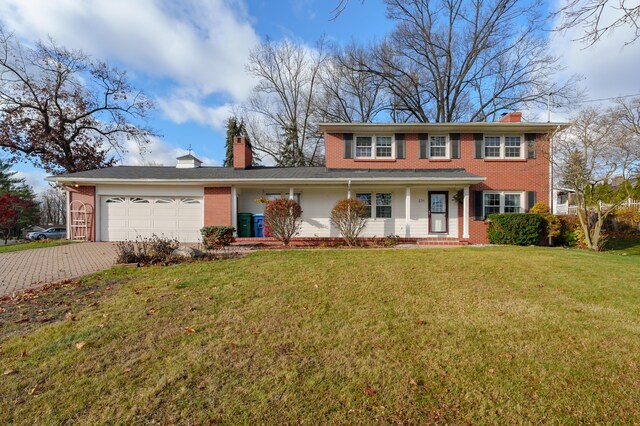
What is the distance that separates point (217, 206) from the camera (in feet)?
44.6

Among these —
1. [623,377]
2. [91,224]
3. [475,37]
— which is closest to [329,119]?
[475,37]

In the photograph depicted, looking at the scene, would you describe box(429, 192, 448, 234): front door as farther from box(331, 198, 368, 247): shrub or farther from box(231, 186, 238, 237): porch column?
box(231, 186, 238, 237): porch column

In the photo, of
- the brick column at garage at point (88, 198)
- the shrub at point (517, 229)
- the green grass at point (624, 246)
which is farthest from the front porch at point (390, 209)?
the brick column at garage at point (88, 198)

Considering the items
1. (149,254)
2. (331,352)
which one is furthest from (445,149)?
(331,352)

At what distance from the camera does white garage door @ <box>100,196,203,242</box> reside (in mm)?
13641

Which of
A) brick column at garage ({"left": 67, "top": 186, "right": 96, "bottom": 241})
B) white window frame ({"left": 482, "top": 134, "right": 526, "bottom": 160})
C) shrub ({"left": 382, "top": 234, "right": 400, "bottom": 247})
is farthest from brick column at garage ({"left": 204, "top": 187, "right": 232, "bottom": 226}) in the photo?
white window frame ({"left": 482, "top": 134, "right": 526, "bottom": 160})

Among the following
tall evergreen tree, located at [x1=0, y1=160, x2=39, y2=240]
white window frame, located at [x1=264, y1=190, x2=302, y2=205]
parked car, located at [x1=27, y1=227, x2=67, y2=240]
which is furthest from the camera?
tall evergreen tree, located at [x1=0, y1=160, x2=39, y2=240]

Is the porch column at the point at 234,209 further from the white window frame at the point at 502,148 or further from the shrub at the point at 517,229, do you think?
the white window frame at the point at 502,148

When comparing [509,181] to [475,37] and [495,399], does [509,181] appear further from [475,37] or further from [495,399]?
[475,37]

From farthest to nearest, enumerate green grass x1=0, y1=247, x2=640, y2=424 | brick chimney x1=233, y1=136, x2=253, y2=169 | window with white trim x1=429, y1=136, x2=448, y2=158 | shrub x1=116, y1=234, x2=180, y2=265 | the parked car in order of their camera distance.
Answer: the parked car
brick chimney x1=233, y1=136, x2=253, y2=169
window with white trim x1=429, y1=136, x2=448, y2=158
shrub x1=116, y1=234, x2=180, y2=265
green grass x1=0, y1=247, x2=640, y2=424

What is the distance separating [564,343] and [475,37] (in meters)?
26.8

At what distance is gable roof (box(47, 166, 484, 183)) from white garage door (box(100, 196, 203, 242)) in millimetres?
946

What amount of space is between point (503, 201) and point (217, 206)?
41.8 feet

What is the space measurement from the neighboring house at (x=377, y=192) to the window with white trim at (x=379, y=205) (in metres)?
0.04
